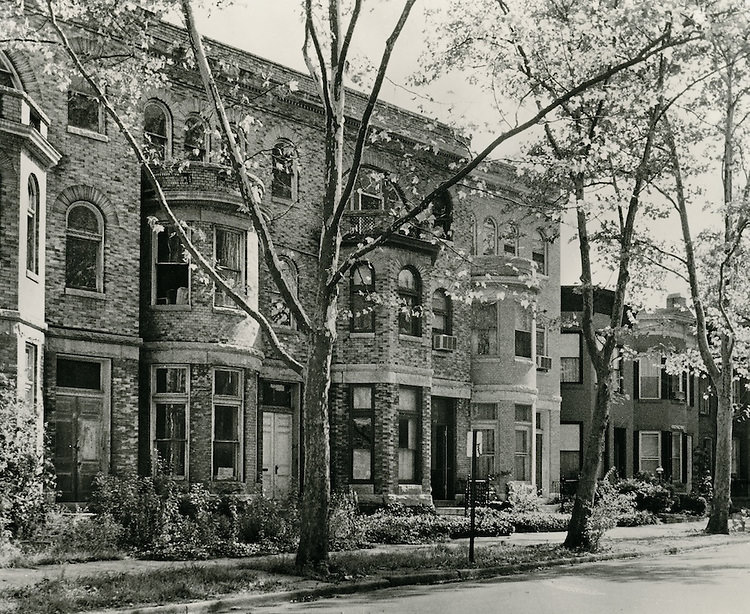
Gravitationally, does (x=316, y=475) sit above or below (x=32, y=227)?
below

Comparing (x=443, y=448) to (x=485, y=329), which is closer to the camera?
(x=443, y=448)

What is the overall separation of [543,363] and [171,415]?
614 inches

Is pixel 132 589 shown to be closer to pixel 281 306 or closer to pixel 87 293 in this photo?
pixel 87 293

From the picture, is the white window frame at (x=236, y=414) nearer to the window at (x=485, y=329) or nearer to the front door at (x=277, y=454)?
the front door at (x=277, y=454)

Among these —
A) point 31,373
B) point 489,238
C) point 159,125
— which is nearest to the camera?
point 31,373

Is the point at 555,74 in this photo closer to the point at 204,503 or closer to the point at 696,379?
the point at 204,503

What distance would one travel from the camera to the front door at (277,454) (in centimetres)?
2762

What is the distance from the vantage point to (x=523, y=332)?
3444 centimetres

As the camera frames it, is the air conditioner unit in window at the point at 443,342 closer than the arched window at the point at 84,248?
No

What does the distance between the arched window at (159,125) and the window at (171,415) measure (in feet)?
16.7

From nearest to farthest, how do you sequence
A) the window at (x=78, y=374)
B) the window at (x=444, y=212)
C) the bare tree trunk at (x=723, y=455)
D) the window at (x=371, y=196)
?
the window at (x=78, y=374) → the bare tree trunk at (x=723, y=455) → the window at (x=371, y=196) → the window at (x=444, y=212)

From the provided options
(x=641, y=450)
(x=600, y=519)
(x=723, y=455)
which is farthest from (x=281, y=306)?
(x=641, y=450)

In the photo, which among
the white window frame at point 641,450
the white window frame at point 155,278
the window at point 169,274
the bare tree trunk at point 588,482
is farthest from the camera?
the white window frame at point 641,450

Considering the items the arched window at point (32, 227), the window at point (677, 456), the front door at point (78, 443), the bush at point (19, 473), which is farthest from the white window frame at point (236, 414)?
the window at point (677, 456)
